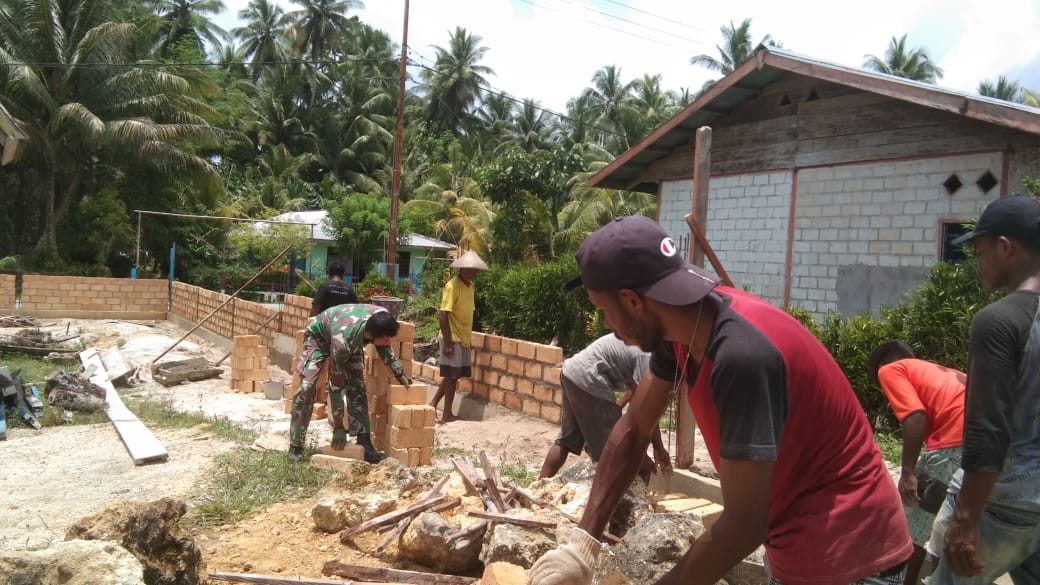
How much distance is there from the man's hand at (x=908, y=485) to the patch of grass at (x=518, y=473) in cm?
271

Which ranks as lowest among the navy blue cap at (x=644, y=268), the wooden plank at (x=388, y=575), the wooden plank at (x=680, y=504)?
the wooden plank at (x=388, y=575)

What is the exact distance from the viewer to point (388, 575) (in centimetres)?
362

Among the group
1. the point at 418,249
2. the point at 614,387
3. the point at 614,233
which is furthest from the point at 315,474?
the point at 418,249

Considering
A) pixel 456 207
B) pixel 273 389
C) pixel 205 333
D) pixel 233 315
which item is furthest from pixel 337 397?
pixel 456 207

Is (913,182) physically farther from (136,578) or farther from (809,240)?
(136,578)

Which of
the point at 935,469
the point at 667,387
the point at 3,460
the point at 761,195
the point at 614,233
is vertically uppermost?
the point at 761,195

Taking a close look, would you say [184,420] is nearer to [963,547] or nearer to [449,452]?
[449,452]

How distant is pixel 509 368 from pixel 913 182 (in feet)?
15.7

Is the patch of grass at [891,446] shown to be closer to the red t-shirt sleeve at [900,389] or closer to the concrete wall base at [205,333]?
the red t-shirt sleeve at [900,389]

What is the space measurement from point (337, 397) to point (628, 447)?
4.63 meters

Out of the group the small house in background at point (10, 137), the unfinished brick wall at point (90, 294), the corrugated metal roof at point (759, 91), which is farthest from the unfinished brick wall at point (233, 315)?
the corrugated metal roof at point (759, 91)

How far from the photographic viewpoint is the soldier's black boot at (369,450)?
6047 mm

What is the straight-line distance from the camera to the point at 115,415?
26.7 feet

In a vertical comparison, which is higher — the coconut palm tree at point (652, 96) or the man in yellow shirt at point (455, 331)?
the coconut palm tree at point (652, 96)
